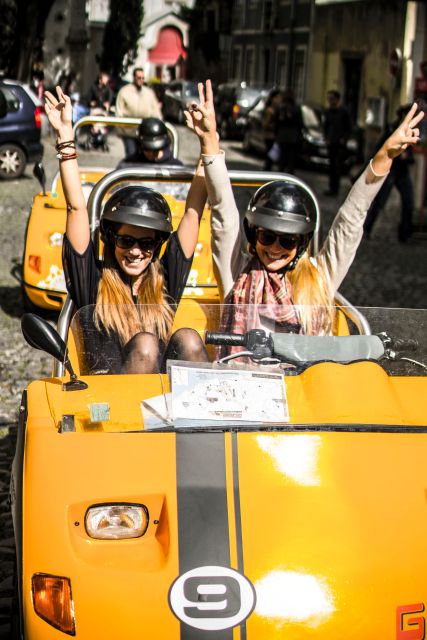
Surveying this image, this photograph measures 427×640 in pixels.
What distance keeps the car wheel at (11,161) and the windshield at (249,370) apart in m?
13.5

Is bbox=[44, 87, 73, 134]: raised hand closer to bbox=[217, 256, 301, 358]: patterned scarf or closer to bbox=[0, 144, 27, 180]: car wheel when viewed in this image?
bbox=[217, 256, 301, 358]: patterned scarf

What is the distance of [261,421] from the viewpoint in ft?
9.98

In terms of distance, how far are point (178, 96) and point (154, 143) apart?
27437 millimetres

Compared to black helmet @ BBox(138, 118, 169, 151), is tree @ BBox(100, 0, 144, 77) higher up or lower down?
higher up

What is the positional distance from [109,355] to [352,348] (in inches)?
30.2

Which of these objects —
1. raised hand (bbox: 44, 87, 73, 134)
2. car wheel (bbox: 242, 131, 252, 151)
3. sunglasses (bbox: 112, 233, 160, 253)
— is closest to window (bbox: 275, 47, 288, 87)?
car wheel (bbox: 242, 131, 252, 151)

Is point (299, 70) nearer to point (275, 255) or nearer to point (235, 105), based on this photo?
point (235, 105)

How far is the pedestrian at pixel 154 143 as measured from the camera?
328 inches

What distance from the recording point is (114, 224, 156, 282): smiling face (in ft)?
13.6

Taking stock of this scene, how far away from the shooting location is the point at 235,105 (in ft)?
94.3

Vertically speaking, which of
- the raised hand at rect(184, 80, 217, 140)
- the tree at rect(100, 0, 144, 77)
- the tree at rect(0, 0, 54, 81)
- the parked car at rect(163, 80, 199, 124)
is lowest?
the raised hand at rect(184, 80, 217, 140)

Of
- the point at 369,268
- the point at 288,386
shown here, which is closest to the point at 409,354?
the point at 288,386

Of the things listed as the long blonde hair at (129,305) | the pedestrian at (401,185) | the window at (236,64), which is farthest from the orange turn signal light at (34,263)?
the window at (236,64)

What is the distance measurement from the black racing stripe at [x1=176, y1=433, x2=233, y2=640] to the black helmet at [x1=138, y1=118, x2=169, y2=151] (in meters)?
5.60
